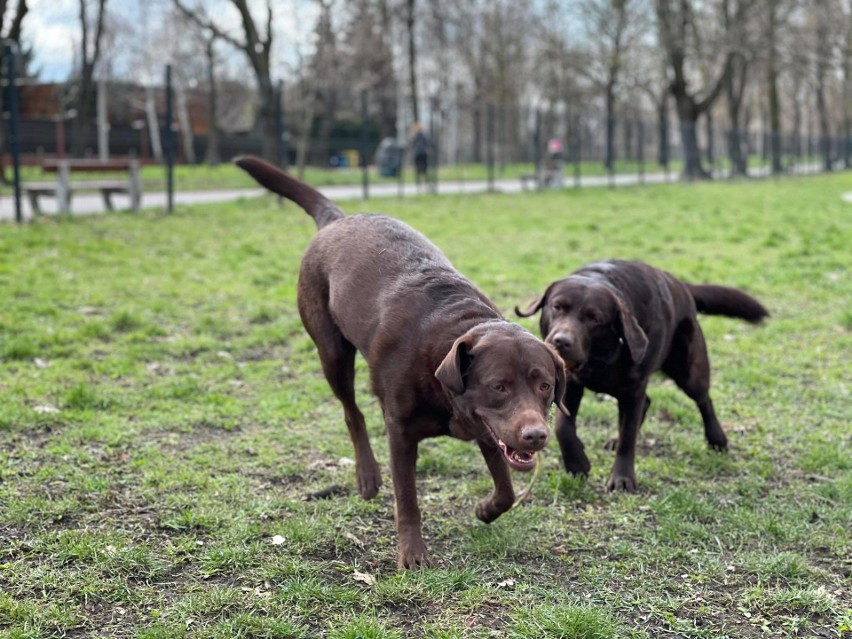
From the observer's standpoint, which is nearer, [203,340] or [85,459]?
[85,459]

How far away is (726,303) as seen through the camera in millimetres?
5219

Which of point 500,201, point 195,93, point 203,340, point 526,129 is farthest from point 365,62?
point 203,340

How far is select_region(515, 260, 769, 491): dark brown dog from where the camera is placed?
4.30 meters

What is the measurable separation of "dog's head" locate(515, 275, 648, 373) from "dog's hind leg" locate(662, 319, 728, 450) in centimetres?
61

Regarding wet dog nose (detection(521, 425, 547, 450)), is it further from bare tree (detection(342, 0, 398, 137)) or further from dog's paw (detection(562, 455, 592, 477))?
bare tree (detection(342, 0, 398, 137))

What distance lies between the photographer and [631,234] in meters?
13.6

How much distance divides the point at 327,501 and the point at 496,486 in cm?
88

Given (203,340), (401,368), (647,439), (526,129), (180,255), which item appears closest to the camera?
(401,368)

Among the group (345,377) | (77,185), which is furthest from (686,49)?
(345,377)

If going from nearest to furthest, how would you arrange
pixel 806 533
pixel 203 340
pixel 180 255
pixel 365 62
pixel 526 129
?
1. pixel 806 533
2. pixel 203 340
3. pixel 180 255
4. pixel 526 129
5. pixel 365 62

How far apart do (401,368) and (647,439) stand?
2274 millimetres

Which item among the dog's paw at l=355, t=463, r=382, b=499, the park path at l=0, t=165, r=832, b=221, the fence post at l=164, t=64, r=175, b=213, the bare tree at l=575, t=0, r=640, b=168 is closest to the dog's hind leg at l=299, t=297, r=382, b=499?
the dog's paw at l=355, t=463, r=382, b=499

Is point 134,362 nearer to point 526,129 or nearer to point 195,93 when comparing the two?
point 526,129

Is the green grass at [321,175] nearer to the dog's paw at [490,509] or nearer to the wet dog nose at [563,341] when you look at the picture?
the wet dog nose at [563,341]
